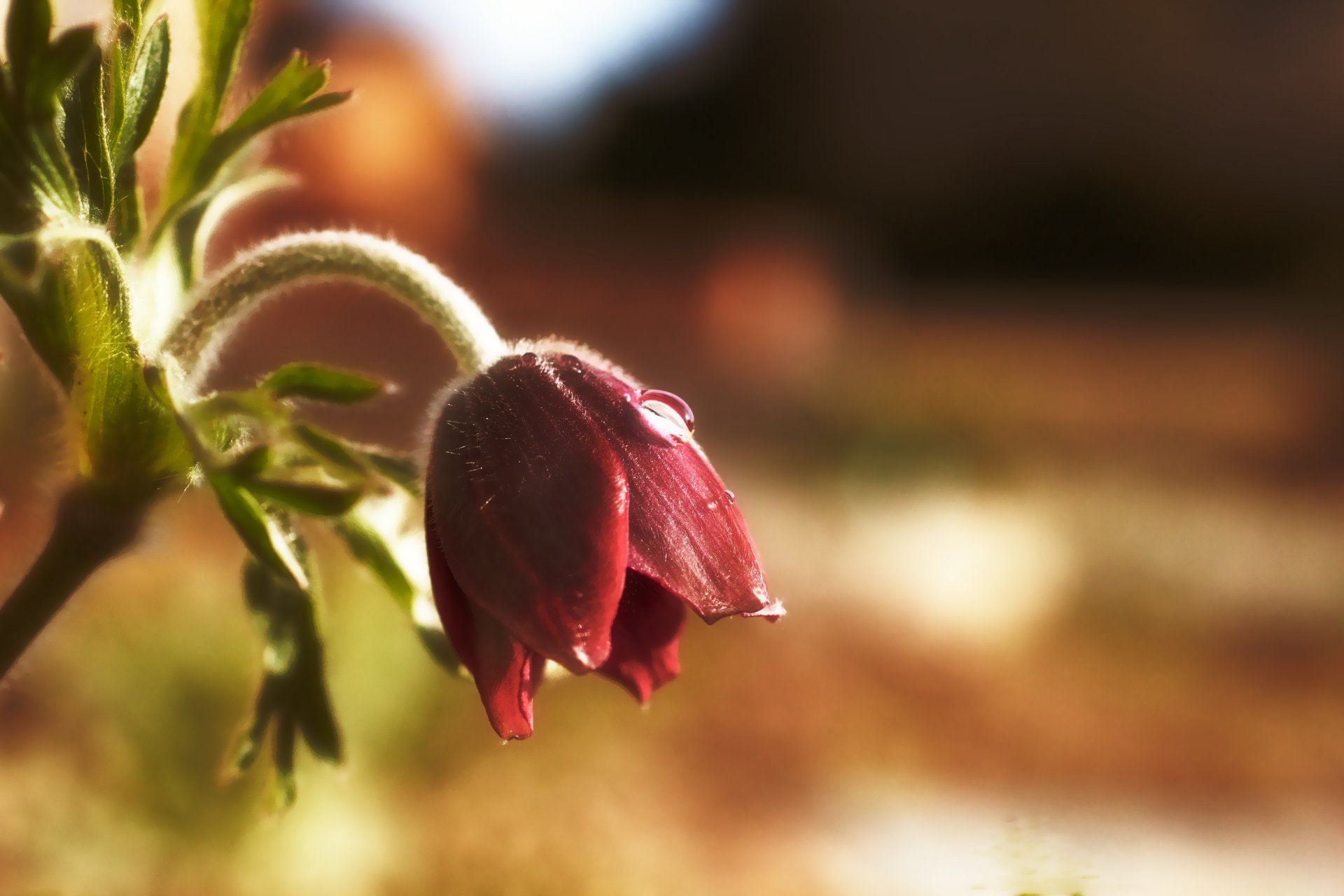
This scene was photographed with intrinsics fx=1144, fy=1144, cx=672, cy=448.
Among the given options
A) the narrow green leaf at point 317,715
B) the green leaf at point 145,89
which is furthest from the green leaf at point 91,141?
the narrow green leaf at point 317,715

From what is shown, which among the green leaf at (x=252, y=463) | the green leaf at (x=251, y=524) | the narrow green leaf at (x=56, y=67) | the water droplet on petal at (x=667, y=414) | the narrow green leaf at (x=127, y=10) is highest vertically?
the narrow green leaf at (x=127, y=10)

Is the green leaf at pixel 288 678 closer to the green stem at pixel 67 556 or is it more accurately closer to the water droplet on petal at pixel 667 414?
the green stem at pixel 67 556

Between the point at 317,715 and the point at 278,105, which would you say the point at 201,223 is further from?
the point at 317,715

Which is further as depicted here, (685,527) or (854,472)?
(854,472)

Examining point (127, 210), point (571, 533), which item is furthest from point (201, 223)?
point (571, 533)

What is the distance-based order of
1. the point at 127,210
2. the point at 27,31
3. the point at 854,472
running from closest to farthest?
the point at 27,31
the point at 127,210
the point at 854,472

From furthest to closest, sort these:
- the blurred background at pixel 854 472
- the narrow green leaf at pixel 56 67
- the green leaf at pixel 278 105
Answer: the blurred background at pixel 854 472 < the green leaf at pixel 278 105 < the narrow green leaf at pixel 56 67
